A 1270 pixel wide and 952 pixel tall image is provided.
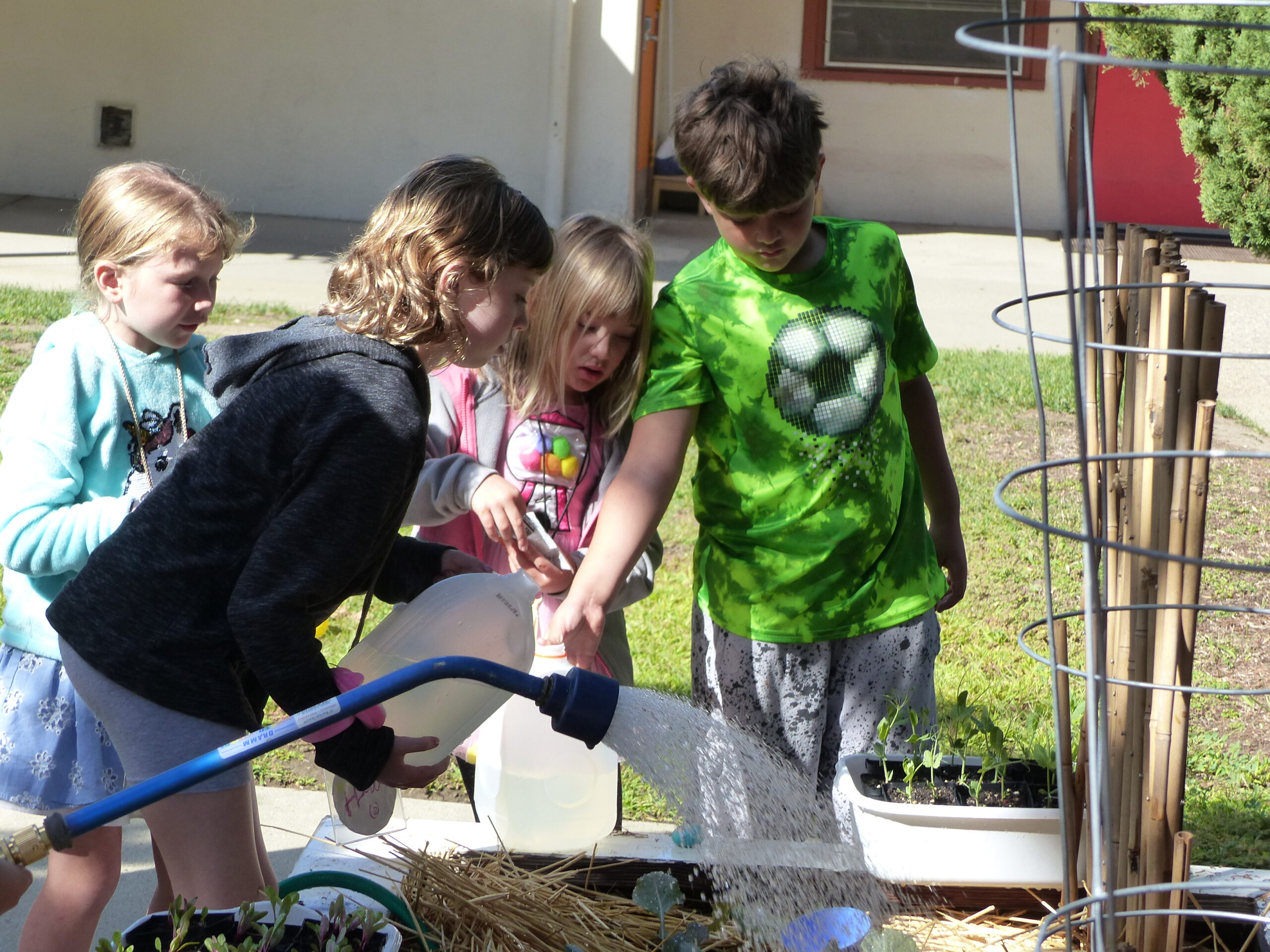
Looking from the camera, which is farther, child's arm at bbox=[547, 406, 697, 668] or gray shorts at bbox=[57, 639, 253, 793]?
child's arm at bbox=[547, 406, 697, 668]

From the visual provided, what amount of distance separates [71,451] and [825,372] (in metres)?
1.19

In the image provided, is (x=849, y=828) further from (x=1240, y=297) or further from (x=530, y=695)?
(x=1240, y=297)

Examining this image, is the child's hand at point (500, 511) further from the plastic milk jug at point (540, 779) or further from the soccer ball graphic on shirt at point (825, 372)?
the soccer ball graphic on shirt at point (825, 372)

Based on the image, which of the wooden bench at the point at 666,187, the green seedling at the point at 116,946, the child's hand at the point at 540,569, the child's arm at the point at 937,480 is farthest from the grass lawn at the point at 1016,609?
the wooden bench at the point at 666,187

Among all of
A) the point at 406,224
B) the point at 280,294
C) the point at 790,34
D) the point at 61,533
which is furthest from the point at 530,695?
the point at 790,34

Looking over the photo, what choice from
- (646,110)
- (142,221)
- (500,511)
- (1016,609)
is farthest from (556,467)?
(646,110)

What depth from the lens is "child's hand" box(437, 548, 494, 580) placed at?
1.86 m

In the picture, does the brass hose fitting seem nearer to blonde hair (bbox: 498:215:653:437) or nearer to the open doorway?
blonde hair (bbox: 498:215:653:437)

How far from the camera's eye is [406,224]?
5.32ft

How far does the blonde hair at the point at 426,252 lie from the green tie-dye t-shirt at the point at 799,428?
0.48 metres

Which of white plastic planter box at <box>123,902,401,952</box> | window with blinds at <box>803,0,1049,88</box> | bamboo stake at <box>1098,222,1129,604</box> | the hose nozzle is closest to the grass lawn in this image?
bamboo stake at <box>1098,222,1129,604</box>

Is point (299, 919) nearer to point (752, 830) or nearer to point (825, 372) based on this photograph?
point (752, 830)

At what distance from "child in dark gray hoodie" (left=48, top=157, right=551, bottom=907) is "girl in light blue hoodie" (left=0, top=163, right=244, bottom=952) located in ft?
1.10

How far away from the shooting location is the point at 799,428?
6.75ft
